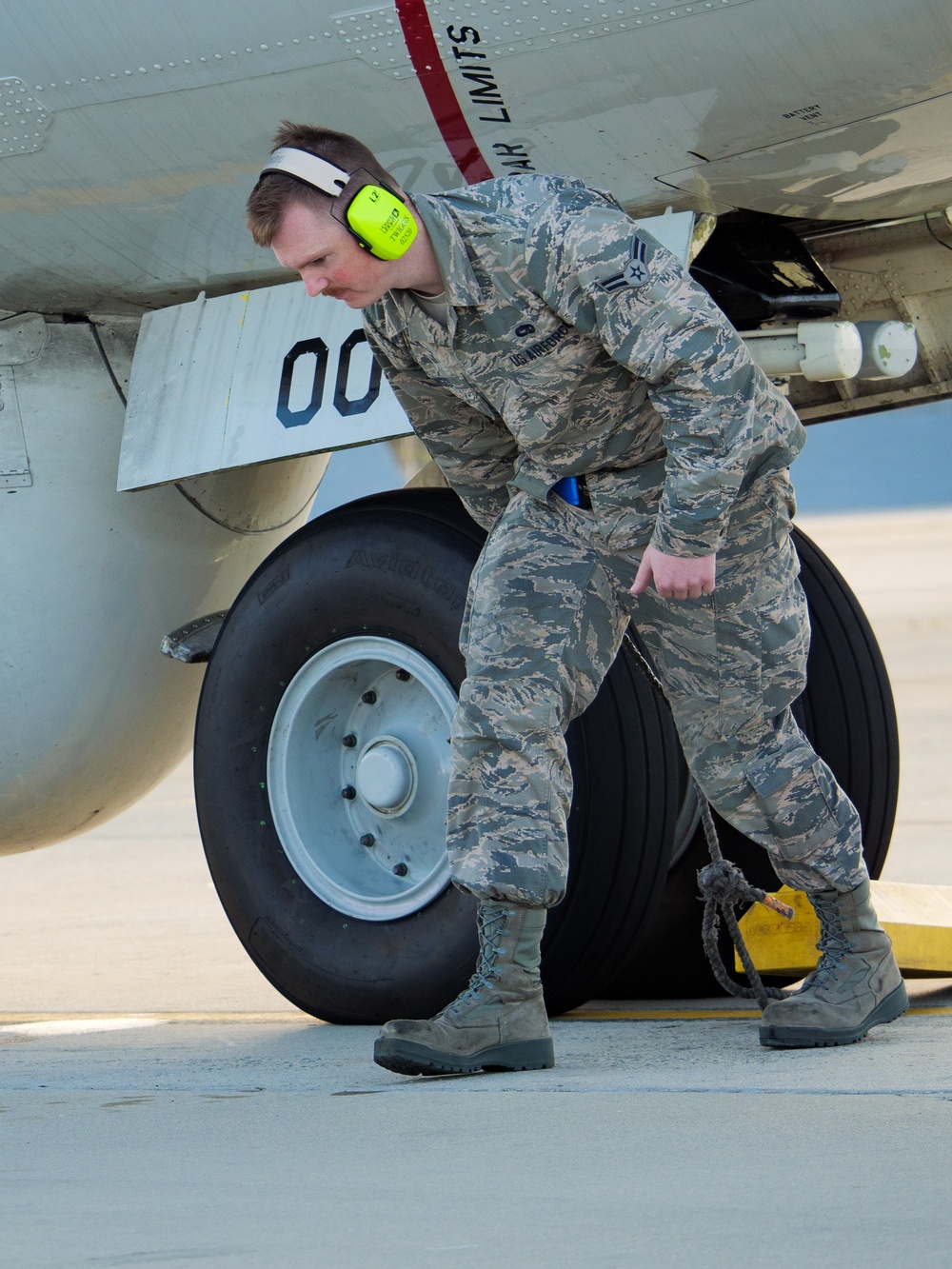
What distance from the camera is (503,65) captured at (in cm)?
379

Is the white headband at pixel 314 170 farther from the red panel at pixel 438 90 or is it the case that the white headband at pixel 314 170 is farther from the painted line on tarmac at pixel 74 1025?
the painted line on tarmac at pixel 74 1025

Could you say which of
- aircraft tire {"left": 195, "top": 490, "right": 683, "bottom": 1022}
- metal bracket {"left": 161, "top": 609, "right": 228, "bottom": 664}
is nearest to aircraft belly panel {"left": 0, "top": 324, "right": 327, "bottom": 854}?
metal bracket {"left": 161, "top": 609, "right": 228, "bottom": 664}

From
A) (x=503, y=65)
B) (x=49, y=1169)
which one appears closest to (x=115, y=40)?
(x=503, y=65)

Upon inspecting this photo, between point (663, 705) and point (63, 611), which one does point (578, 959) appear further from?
point (63, 611)

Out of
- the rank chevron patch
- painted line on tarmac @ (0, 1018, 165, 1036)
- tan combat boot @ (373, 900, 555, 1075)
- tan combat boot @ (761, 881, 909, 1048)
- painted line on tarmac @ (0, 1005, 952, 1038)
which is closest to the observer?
the rank chevron patch

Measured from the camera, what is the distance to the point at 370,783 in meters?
4.11

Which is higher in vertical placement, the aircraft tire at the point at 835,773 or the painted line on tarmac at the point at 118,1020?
the aircraft tire at the point at 835,773

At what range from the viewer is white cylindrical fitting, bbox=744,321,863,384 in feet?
13.1

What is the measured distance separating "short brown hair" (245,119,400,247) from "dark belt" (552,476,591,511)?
0.57 meters

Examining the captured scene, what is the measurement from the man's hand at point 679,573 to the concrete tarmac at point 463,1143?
0.73 meters

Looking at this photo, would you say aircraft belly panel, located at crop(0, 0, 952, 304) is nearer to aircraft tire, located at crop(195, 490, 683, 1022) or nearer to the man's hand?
aircraft tire, located at crop(195, 490, 683, 1022)

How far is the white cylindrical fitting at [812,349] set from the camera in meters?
3.99


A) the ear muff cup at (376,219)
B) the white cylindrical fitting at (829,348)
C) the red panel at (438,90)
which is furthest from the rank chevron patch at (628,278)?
the white cylindrical fitting at (829,348)

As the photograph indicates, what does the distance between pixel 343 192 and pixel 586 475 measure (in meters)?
0.62
